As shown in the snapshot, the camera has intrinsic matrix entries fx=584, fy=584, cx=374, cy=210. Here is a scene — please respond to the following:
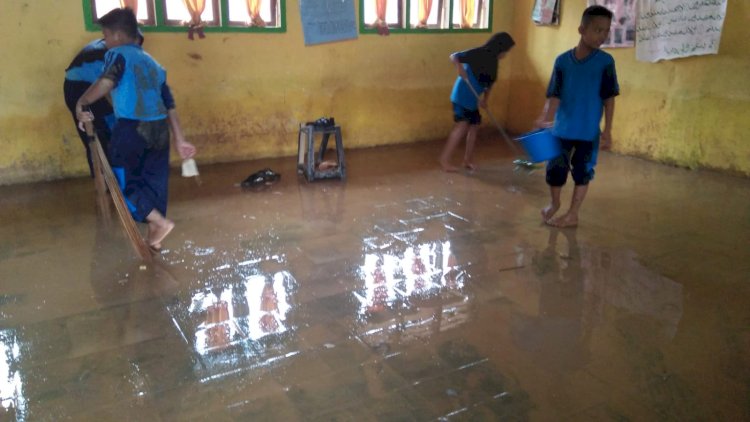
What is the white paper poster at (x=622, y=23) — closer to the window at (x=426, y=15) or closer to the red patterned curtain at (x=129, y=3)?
the window at (x=426, y=15)

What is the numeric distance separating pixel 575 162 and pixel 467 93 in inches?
68.4

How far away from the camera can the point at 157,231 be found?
12.1ft

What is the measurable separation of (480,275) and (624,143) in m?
4.19

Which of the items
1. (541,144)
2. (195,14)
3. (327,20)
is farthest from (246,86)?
(541,144)

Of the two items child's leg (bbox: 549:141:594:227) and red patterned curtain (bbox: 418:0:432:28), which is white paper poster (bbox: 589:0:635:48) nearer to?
red patterned curtain (bbox: 418:0:432:28)

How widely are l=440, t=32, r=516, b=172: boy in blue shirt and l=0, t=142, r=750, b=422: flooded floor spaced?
1113 mm

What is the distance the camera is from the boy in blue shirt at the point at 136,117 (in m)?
3.23

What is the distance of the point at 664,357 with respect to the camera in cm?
254

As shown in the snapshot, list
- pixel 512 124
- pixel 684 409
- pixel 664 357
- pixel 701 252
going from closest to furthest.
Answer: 1. pixel 684 409
2. pixel 664 357
3. pixel 701 252
4. pixel 512 124

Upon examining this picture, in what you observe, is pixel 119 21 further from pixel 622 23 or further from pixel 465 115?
pixel 622 23

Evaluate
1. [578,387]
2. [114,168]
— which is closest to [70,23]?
[114,168]

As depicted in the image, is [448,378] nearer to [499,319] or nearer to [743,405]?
[499,319]

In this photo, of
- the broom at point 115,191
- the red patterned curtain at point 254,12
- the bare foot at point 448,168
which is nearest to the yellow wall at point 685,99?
the bare foot at point 448,168

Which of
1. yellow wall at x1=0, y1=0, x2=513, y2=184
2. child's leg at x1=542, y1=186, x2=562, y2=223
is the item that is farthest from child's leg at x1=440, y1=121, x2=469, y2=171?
child's leg at x1=542, y1=186, x2=562, y2=223
